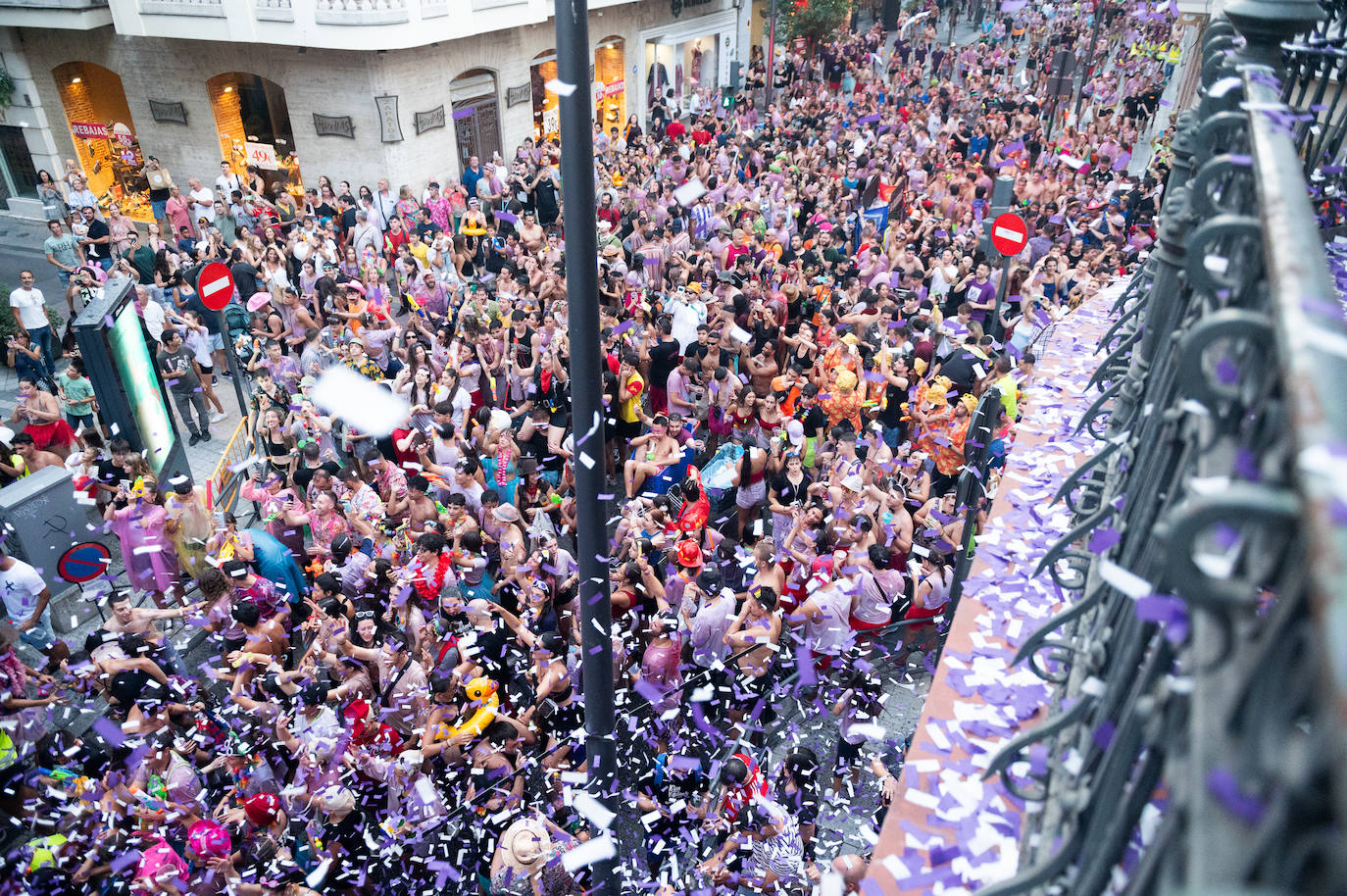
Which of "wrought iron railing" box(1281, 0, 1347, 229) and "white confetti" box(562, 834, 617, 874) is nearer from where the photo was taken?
"wrought iron railing" box(1281, 0, 1347, 229)

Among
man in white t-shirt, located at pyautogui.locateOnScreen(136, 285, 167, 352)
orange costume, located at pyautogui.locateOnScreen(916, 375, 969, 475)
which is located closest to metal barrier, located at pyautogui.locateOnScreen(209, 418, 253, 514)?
man in white t-shirt, located at pyautogui.locateOnScreen(136, 285, 167, 352)

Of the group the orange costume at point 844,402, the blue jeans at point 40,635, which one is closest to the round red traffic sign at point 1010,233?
the orange costume at point 844,402

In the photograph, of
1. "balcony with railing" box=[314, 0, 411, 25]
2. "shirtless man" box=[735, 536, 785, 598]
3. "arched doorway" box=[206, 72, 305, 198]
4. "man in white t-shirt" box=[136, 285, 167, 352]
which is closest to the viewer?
"shirtless man" box=[735, 536, 785, 598]

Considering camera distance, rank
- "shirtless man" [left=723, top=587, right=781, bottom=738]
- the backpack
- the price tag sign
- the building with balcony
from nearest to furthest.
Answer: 1. "shirtless man" [left=723, top=587, right=781, bottom=738]
2. the backpack
3. the building with balcony
4. the price tag sign

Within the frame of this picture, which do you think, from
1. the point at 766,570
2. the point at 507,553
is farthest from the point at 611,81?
the point at 766,570

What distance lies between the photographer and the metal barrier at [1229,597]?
934 millimetres

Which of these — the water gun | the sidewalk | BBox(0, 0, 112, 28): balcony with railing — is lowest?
the water gun

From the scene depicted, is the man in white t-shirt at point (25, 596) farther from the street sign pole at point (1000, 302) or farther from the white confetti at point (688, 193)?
the white confetti at point (688, 193)

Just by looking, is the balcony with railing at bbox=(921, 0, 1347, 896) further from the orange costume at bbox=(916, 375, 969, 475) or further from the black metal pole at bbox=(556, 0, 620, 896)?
the orange costume at bbox=(916, 375, 969, 475)

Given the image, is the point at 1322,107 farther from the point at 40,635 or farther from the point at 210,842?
the point at 40,635

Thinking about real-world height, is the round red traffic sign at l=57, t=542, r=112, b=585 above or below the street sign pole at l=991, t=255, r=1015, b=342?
below

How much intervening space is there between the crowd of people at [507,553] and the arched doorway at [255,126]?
23.9 ft

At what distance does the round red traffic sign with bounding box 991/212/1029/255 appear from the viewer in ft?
33.6

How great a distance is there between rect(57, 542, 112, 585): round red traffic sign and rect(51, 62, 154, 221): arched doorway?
17973mm
